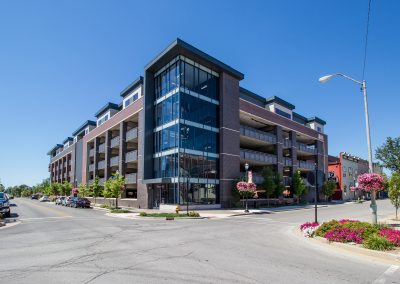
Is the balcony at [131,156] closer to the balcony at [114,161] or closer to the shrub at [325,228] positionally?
the balcony at [114,161]

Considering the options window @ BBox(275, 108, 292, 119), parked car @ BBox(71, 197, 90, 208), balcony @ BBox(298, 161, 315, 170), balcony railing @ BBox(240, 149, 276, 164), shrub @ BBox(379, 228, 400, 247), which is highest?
window @ BBox(275, 108, 292, 119)

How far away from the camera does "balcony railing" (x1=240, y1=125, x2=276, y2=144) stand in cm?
4319

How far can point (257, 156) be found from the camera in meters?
45.1

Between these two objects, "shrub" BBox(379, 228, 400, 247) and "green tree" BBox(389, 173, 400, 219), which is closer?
"shrub" BBox(379, 228, 400, 247)

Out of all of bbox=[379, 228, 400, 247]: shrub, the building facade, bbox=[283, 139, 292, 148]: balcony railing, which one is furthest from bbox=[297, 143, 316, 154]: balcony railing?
bbox=[379, 228, 400, 247]: shrub

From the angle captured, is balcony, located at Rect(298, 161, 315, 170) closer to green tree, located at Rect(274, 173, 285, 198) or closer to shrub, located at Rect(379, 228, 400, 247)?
green tree, located at Rect(274, 173, 285, 198)

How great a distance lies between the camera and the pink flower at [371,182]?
15.2 m

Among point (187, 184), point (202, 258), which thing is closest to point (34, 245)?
point (202, 258)

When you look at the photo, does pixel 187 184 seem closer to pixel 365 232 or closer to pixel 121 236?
pixel 121 236

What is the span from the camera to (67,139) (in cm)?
9350

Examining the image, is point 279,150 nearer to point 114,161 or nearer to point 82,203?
point 114,161

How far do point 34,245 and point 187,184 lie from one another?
22.5 metres

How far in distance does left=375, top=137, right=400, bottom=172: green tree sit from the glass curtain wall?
117 feet

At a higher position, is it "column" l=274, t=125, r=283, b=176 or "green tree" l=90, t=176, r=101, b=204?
"column" l=274, t=125, r=283, b=176
